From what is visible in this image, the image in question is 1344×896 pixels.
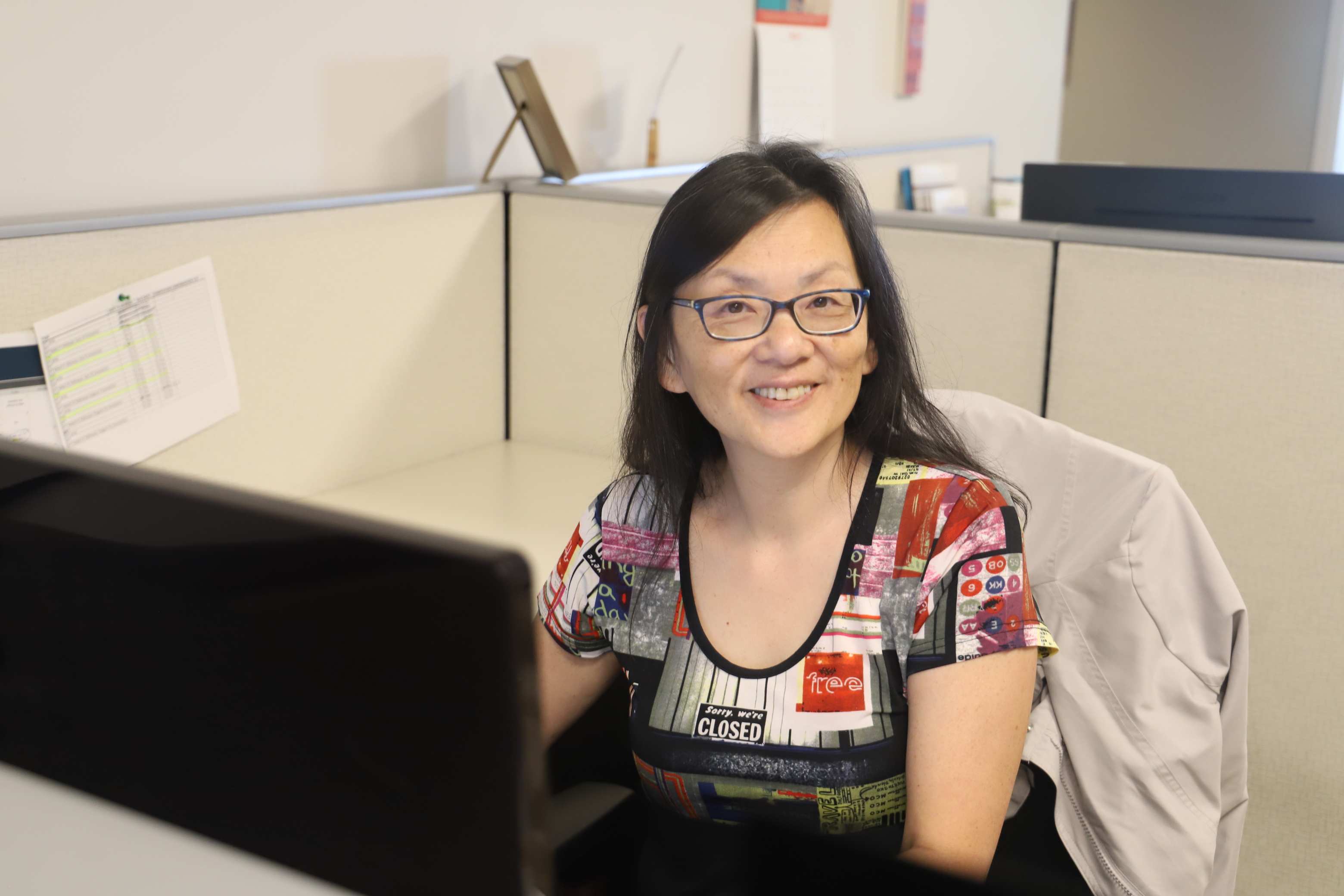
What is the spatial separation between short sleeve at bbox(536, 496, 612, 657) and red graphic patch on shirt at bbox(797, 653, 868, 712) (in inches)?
8.8

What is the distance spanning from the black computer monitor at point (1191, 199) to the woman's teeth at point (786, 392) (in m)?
1.00

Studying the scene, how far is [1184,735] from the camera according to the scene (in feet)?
3.24

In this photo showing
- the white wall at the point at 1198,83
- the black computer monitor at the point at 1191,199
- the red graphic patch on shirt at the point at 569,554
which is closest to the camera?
the red graphic patch on shirt at the point at 569,554

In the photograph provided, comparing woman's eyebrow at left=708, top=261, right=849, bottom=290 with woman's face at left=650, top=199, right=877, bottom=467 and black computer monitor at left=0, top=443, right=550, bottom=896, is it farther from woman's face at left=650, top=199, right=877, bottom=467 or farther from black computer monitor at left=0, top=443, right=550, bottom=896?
black computer monitor at left=0, top=443, right=550, bottom=896

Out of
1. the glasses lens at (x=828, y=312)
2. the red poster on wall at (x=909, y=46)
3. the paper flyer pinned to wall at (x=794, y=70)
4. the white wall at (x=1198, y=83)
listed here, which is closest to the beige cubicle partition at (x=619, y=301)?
the glasses lens at (x=828, y=312)

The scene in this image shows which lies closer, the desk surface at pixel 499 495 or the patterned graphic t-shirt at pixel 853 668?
the patterned graphic t-shirt at pixel 853 668

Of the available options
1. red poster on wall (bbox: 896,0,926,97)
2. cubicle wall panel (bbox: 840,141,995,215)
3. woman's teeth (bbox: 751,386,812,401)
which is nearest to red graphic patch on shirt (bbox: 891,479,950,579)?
woman's teeth (bbox: 751,386,812,401)

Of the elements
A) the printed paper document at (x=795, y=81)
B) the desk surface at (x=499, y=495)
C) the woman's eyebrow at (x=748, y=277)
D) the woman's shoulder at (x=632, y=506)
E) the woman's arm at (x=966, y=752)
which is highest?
the printed paper document at (x=795, y=81)

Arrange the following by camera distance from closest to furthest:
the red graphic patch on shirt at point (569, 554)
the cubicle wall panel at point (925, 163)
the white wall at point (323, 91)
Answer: the red graphic patch on shirt at point (569, 554) < the white wall at point (323, 91) < the cubicle wall panel at point (925, 163)

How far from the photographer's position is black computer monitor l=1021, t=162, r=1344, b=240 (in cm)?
166

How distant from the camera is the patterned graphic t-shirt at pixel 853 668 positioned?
0.96 meters

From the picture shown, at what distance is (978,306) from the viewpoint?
162cm

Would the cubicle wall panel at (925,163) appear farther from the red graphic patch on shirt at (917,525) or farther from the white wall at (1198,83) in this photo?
the red graphic patch on shirt at (917,525)

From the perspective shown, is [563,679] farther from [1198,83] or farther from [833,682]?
[1198,83]
